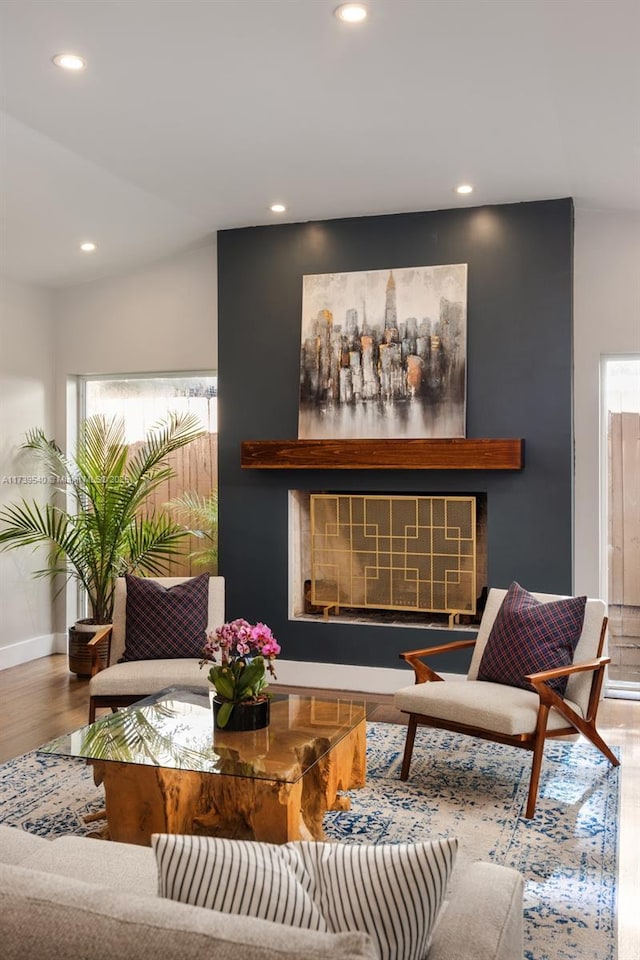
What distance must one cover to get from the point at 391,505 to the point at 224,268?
195 centimetres

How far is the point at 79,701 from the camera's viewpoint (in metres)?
5.36

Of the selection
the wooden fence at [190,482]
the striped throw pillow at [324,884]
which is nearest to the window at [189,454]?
the wooden fence at [190,482]

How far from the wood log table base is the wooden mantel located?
249 centimetres

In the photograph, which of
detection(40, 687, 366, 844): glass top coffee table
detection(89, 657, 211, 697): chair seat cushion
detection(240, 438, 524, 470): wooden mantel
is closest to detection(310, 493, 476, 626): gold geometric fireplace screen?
detection(240, 438, 524, 470): wooden mantel

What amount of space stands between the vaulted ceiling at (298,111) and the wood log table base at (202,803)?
2606mm

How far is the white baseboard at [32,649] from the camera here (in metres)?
6.30

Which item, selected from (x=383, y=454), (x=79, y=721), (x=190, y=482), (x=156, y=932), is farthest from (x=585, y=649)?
(x=190, y=482)

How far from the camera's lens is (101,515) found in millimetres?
6078

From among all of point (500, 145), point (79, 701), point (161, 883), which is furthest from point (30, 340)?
point (161, 883)

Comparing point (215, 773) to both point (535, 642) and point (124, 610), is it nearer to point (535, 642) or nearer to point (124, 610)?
point (535, 642)

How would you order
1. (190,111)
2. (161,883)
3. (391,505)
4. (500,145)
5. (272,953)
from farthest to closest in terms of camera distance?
(391,505), (500,145), (190,111), (161,883), (272,953)

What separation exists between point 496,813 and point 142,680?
1.69m

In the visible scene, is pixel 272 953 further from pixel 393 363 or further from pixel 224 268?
pixel 224 268

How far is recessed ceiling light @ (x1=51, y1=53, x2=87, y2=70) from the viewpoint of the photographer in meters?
3.43
